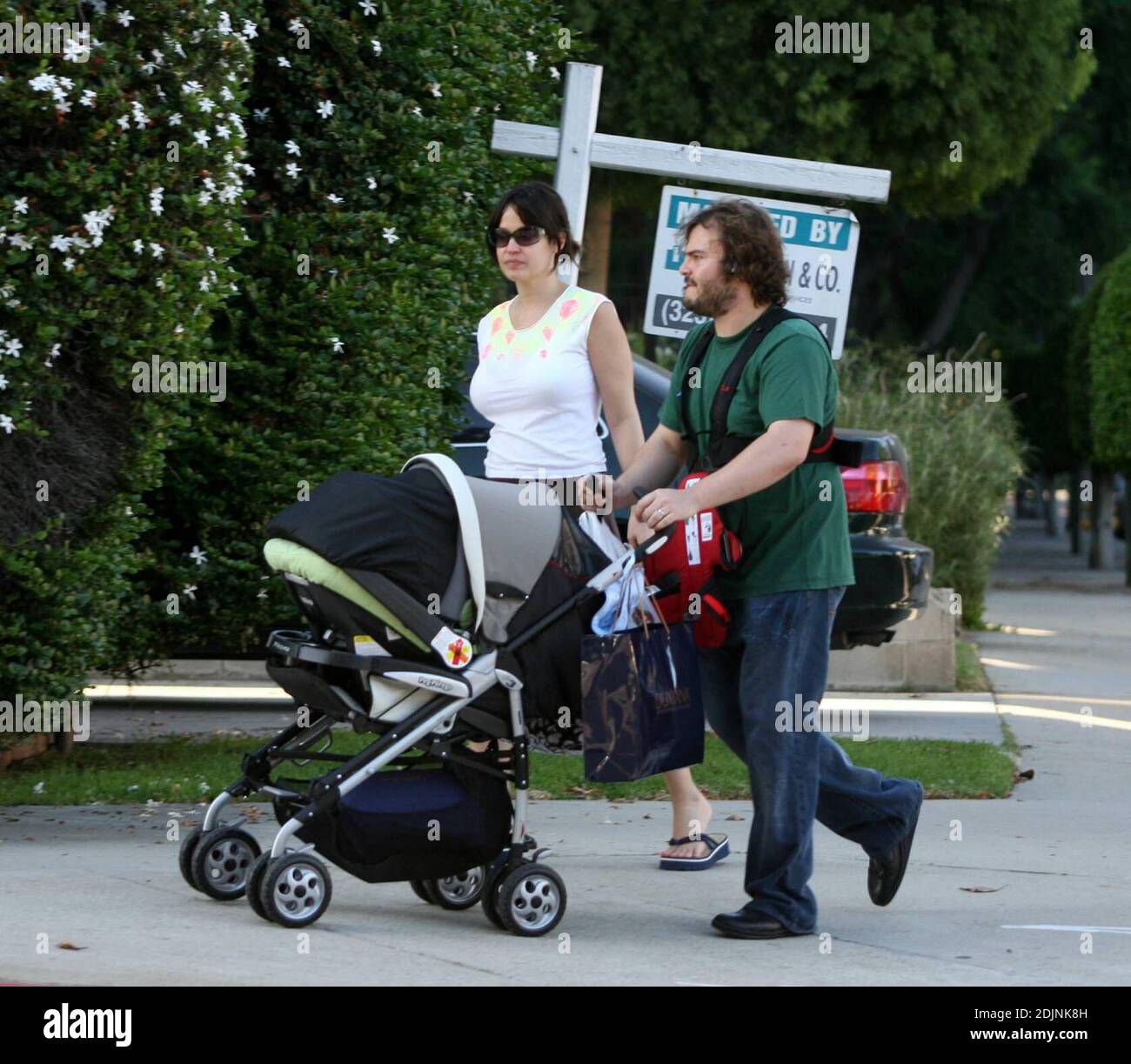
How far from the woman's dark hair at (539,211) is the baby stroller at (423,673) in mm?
885

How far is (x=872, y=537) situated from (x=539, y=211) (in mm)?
4355

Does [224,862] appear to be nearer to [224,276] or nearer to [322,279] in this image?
[224,276]

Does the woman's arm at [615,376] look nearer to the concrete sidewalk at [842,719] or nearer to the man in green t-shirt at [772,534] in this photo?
the man in green t-shirt at [772,534]

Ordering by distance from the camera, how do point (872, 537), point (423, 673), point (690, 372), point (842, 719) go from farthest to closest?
1. point (842, 719)
2. point (872, 537)
3. point (690, 372)
4. point (423, 673)

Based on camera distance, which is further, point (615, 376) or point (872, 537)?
point (872, 537)

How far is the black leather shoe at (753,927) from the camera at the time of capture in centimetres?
544

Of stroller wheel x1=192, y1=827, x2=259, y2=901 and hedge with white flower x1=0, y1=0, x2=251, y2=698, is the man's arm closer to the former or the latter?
stroller wheel x1=192, y1=827, x2=259, y2=901

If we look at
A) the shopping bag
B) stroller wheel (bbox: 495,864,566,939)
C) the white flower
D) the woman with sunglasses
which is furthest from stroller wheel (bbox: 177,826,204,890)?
the white flower

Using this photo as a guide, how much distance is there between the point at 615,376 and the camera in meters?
6.14

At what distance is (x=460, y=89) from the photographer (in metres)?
8.82

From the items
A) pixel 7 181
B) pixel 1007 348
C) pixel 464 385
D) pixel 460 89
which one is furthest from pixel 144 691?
pixel 1007 348

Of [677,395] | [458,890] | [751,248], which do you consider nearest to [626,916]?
[458,890]

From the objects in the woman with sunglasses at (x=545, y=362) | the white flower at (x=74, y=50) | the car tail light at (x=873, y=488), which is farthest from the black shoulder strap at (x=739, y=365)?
the car tail light at (x=873, y=488)
